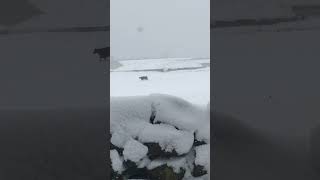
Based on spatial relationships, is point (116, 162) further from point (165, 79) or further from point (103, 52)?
point (103, 52)

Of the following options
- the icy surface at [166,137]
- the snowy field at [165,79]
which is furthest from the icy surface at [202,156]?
the snowy field at [165,79]

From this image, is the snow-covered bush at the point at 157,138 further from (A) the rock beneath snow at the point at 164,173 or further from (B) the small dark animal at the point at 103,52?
(B) the small dark animal at the point at 103,52

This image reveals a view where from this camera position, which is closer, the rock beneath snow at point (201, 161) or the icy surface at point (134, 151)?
the icy surface at point (134, 151)

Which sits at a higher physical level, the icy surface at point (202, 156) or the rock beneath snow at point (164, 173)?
the icy surface at point (202, 156)

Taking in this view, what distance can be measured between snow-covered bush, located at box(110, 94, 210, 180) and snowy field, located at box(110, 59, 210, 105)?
18 centimetres

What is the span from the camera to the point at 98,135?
2.79 metres

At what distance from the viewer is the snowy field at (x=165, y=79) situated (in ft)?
17.6

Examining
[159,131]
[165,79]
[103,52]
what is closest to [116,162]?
[159,131]

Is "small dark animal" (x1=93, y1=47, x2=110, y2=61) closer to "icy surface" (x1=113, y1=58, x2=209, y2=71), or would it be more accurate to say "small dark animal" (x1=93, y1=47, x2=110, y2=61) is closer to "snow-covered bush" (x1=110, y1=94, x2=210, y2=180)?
"snow-covered bush" (x1=110, y1=94, x2=210, y2=180)

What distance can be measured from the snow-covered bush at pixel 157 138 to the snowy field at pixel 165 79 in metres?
0.18

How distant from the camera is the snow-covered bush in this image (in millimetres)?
4914

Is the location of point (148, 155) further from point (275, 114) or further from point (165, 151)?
point (275, 114)

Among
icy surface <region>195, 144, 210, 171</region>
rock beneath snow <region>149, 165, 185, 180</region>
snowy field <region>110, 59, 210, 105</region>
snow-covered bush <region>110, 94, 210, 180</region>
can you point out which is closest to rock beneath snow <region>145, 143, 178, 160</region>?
snow-covered bush <region>110, 94, 210, 180</region>

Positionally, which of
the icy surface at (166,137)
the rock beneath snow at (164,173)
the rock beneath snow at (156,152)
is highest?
the icy surface at (166,137)
